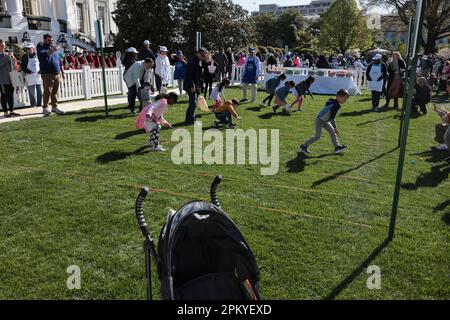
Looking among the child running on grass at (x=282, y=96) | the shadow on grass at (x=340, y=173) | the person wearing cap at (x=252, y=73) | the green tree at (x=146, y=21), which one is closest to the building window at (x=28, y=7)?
the green tree at (x=146, y=21)

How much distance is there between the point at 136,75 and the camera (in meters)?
11.3

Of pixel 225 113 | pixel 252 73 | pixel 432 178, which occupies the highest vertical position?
pixel 252 73

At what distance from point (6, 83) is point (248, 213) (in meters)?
8.68

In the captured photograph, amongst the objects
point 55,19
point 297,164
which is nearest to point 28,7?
point 55,19

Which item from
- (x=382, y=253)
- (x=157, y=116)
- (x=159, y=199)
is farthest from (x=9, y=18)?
(x=382, y=253)

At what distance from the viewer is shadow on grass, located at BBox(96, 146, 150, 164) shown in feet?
24.2

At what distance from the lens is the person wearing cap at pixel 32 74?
11.9 meters

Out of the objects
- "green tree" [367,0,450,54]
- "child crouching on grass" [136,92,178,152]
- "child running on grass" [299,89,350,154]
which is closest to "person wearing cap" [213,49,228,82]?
"child running on grass" [299,89,350,154]

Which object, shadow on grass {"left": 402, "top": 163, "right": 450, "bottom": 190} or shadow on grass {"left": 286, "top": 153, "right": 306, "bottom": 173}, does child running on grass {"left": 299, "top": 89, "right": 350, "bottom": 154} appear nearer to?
shadow on grass {"left": 286, "top": 153, "right": 306, "bottom": 173}

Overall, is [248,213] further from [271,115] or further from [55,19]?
[55,19]

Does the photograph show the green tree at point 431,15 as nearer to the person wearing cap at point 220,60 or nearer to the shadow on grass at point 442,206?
the person wearing cap at point 220,60

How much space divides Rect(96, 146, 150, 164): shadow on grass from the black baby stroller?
15.1 feet

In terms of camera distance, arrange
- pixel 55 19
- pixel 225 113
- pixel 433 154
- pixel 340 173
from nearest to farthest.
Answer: pixel 340 173, pixel 433 154, pixel 225 113, pixel 55 19
